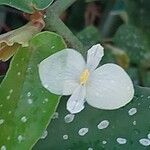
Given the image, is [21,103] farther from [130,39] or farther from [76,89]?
[130,39]

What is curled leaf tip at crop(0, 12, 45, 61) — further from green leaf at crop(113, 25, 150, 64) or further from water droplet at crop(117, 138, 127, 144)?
green leaf at crop(113, 25, 150, 64)

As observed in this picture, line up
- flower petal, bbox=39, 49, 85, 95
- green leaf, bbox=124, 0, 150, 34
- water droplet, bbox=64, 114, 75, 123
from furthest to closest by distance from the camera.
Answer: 1. green leaf, bbox=124, 0, 150, 34
2. water droplet, bbox=64, 114, 75, 123
3. flower petal, bbox=39, 49, 85, 95

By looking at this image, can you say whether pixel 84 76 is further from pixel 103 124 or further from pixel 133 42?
pixel 133 42

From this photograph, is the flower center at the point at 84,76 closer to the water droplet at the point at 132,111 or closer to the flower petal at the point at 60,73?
the flower petal at the point at 60,73

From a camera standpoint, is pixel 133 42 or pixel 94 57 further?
pixel 133 42

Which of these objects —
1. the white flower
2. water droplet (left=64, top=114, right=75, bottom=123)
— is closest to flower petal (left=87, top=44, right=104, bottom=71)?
the white flower

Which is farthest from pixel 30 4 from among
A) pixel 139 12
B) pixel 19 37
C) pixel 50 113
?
pixel 139 12
